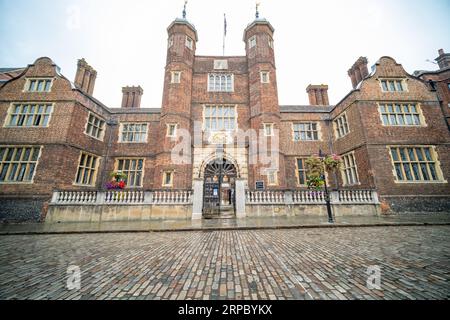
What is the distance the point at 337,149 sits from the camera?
588 inches

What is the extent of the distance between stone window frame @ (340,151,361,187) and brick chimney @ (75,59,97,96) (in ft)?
78.4

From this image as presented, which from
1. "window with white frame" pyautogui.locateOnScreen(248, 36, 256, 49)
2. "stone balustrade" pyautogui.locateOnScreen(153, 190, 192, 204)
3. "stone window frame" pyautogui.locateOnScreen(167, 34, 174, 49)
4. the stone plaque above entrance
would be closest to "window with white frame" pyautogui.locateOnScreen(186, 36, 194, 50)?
"stone window frame" pyautogui.locateOnScreen(167, 34, 174, 49)

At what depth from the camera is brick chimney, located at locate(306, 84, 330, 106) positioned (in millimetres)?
19406

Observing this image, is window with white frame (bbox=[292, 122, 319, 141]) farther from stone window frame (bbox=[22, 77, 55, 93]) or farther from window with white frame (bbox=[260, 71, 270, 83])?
stone window frame (bbox=[22, 77, 55, 93])

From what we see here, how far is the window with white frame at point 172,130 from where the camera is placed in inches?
539

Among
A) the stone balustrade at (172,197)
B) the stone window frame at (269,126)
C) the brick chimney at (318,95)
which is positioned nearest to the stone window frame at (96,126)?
the stone balustrade at (172,197)

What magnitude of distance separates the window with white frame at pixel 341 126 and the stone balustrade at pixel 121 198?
1326 cm

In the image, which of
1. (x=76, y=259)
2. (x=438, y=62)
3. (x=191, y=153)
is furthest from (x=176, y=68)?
(x=438, y=62)

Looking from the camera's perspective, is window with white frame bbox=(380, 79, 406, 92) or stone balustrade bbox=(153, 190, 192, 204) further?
window with white frame bbox=(380, 79, 406, 92)

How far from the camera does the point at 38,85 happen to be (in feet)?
42.9

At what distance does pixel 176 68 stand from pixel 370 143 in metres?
16.2

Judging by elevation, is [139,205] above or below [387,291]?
above

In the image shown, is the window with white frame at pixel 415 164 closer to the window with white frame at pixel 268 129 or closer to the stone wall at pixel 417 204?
the stone wall at pixel 417 204
